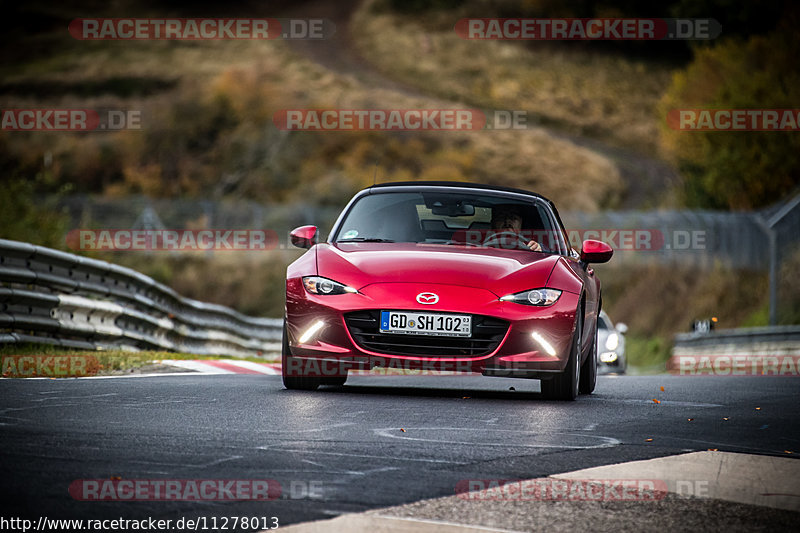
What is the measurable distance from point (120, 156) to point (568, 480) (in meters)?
58.4

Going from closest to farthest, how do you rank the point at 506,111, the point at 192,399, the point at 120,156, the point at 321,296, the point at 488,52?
1. the point at 192,399
2. the point at 321,296
3. the point at 120,156
4. the point at 506,111
5. the point at 488,52

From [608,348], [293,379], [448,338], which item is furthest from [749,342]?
[448,338]

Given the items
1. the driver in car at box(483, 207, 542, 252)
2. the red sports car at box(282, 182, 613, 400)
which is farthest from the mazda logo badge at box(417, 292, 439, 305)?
the driver in car at box(483, 207, 542, 252)

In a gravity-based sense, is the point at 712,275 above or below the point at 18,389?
above

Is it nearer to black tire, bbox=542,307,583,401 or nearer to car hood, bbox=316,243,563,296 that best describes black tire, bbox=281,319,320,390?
car hood, bbox=316,243,563,296

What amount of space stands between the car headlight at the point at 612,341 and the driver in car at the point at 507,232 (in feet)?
33.0

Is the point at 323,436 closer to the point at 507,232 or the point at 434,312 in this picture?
the point at 434,312

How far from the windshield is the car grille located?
1.13 metres

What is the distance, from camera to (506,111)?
76.4m

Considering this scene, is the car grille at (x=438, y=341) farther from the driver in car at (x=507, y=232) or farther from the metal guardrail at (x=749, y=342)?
the metal guardrail at (x=749, y=342)

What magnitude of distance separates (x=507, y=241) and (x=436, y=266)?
1.12 m

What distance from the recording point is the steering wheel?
34.0 feet

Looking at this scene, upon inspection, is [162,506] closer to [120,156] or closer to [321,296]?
[321,296]

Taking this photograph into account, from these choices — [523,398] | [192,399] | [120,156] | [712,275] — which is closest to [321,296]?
[192,399]
